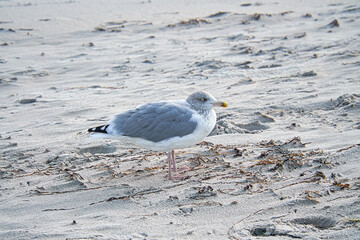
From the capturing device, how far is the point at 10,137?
247 inches

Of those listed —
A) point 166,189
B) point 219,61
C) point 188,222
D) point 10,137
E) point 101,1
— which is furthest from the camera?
point 101,1

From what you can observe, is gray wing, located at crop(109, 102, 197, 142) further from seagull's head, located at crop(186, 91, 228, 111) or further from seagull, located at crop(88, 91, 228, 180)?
seagull's head, located at crop(186, 91, 228, 111)

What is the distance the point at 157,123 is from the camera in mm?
4953

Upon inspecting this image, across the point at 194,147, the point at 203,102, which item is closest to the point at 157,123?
the point at 203,102

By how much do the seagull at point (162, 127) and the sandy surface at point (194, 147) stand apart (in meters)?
0.37

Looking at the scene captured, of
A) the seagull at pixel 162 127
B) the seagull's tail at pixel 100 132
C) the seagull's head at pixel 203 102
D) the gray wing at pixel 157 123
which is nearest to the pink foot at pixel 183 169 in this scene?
the seagull at pixel 162 127

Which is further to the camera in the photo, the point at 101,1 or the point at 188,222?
the point at 101,1

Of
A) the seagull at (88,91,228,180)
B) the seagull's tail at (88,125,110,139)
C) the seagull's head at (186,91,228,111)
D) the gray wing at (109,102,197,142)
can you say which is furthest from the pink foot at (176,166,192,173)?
the seagull's tail at (88,125,110,139)

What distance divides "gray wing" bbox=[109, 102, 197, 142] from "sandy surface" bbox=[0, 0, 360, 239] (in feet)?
1.51

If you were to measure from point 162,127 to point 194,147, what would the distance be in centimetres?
95

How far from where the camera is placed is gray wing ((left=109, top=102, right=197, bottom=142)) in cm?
490

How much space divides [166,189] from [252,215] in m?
1.06

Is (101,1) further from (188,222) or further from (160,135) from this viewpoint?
(188,222)

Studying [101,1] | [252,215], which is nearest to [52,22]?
[101,1]
